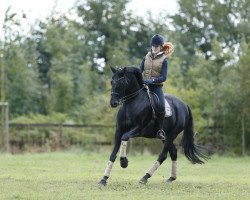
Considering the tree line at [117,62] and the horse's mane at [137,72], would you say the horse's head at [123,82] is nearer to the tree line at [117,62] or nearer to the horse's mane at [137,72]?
the horse's mane at [137,72]

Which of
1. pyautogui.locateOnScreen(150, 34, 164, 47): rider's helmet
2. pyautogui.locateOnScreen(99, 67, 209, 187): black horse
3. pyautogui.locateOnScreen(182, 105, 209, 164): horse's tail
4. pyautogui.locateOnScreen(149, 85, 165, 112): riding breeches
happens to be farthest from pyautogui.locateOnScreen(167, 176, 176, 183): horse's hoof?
pyautogui.locateOnScreen(150, 34, 164, 47): rider's helmet

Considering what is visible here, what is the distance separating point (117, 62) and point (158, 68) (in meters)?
30.5

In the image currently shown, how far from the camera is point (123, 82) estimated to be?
12.4 m

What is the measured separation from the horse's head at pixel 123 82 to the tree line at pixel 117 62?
14.8m

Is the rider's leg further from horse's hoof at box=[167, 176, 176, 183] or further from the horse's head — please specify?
horse's hoof at box=[167, 176, 176, 183]

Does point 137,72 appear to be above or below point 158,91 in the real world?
above

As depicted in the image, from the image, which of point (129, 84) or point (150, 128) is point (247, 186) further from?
point (129, 84)

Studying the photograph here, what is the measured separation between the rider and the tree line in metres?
14.2

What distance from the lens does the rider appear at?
13.1m

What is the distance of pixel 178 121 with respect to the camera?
14203mm

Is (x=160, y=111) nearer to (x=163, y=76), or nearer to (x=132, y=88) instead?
(x=163, y=76)

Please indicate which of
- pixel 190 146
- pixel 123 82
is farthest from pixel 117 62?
pixel 123 82

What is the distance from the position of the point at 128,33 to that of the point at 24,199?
4379 centimetres

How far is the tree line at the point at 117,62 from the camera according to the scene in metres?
28.2
